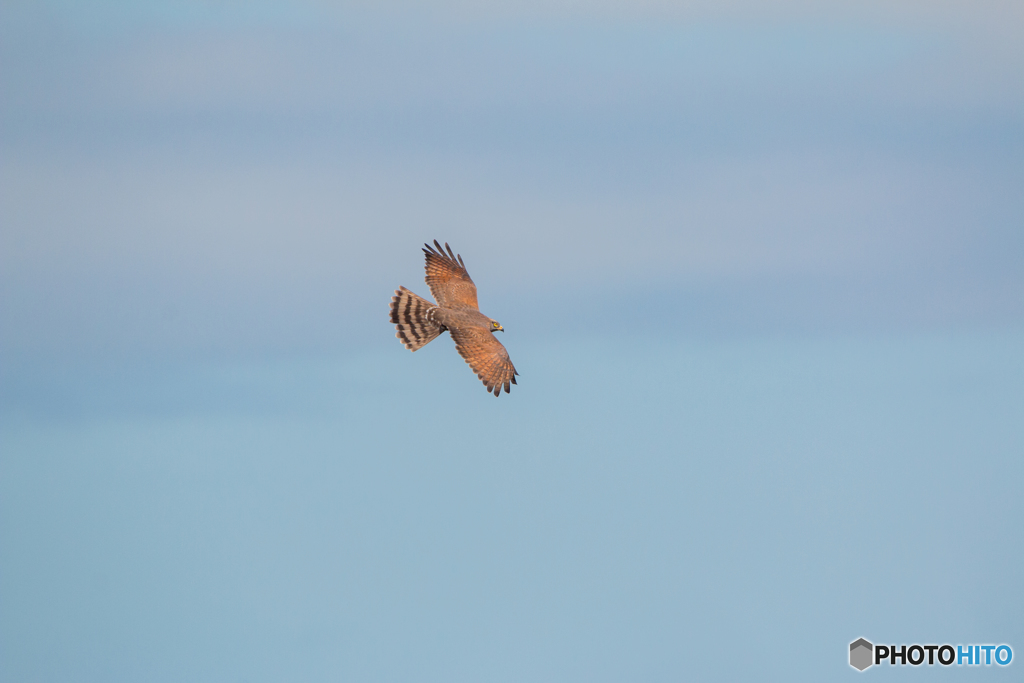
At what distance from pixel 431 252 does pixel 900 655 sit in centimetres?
2619

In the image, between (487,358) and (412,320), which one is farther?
(412,320)

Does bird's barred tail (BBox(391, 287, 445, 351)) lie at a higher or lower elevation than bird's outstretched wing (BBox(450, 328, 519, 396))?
higher

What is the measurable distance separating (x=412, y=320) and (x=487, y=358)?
12.1 ft

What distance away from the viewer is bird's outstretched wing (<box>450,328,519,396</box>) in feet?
276

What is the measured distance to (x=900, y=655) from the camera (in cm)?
9475

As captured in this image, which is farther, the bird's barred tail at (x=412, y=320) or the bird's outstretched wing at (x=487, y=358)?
the bird's barred tail at (x=412, y=320)

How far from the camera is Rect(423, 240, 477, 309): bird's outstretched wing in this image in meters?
89.2

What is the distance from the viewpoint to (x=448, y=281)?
90312 mm

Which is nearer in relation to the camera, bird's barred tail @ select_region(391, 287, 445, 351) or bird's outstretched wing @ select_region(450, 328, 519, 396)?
bird's outstretched wing @ select_region(450, 328, 519, 396)

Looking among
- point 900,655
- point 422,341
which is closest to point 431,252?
point 422,341

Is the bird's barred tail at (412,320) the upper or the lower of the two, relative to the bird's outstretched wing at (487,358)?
upper

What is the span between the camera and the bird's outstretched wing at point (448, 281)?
8925cm

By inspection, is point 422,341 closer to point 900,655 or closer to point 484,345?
point 484,345

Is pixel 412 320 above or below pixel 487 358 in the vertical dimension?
above
